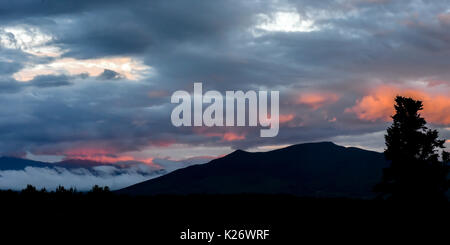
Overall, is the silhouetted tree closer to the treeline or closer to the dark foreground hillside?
the dark foreground hillside

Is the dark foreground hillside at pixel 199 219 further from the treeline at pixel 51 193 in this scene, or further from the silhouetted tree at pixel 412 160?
the silhouetted tree at pixel 412 160

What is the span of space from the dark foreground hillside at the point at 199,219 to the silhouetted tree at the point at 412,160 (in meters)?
22.3

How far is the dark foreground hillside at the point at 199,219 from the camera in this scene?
2427cm

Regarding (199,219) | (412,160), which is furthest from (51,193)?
(412,160)

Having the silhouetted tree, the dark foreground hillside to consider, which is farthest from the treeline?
the silhouetted tree

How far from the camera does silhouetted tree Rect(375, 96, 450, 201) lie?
5362 centimetres

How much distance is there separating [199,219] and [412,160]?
116 feet

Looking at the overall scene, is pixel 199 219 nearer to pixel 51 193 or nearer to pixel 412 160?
pixel 51 193

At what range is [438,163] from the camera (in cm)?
5394

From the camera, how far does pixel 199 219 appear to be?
88.4 feet
